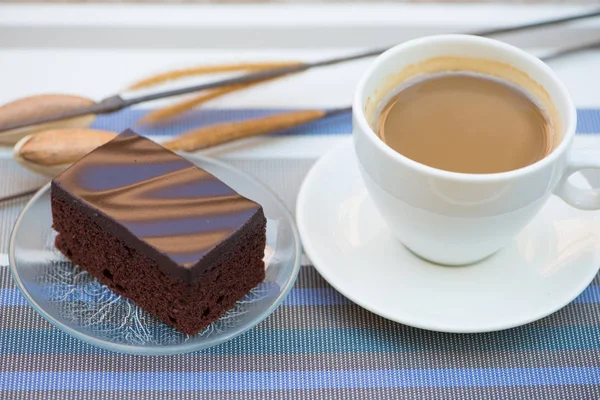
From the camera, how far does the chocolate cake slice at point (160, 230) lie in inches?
45.3

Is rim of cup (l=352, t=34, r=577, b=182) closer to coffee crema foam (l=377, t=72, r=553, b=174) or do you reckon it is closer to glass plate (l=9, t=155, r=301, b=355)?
coffee crema foam (l=377, t=72, r=553, b=174)

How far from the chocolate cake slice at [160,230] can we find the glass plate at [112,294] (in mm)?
17

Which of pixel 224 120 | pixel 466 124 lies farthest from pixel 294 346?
pixel 224 120

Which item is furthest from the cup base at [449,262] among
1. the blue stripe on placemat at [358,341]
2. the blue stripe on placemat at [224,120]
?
the blue stripe on placemat at [224,120]

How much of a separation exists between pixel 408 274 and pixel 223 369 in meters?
0.32

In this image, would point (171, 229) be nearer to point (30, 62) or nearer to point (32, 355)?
point (32, 355)

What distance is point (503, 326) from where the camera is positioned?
119 cm

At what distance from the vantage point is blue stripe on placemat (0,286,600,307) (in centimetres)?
128

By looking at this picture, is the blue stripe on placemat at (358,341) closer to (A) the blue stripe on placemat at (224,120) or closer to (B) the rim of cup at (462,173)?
(B) the rim of cup at (462,173)

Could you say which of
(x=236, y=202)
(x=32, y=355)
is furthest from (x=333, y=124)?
(x=32, y=355)

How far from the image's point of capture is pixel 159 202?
1.20 m

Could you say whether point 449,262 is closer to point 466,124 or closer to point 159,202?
point 466,124

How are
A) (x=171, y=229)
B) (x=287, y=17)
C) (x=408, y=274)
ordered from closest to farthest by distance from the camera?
(x=171, y=229)
(x=408, y=274)
(x=287, y=17)

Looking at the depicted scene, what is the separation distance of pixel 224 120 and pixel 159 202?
0.46 m
